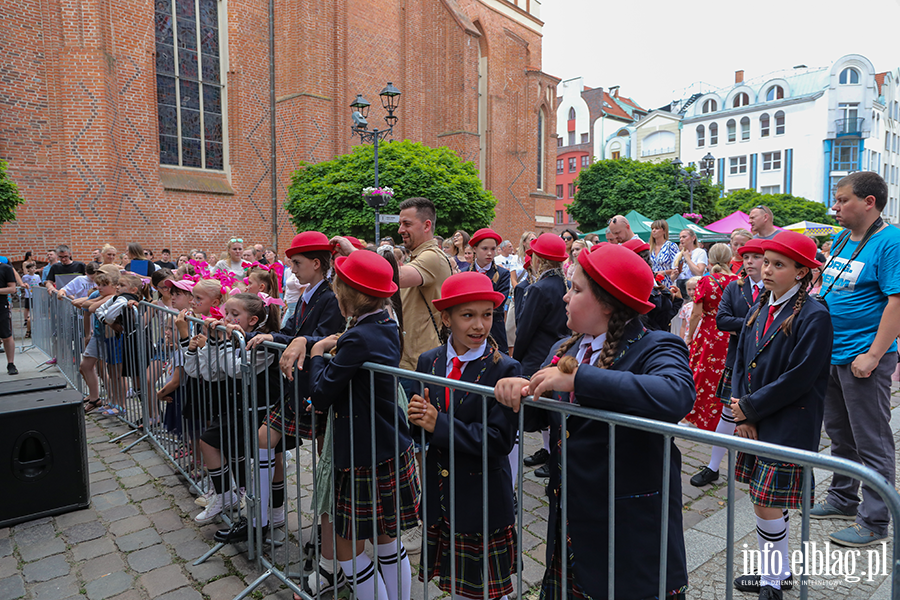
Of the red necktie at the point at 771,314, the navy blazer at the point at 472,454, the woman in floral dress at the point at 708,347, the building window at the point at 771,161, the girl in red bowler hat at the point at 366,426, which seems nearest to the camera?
the navy blazer at the point at 472,454

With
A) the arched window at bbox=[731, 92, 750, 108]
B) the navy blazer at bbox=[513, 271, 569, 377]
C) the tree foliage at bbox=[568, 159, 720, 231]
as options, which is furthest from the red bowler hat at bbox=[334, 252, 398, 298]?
the arched window at bbox=[731, 92, 750, 108]

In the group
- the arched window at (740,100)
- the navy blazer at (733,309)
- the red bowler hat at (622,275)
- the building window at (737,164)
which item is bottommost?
the navy blazer at (733,309)

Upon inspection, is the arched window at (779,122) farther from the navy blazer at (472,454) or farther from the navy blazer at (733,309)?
the navy blazer at (472,454)

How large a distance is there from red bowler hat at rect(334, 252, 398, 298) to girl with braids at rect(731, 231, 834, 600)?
2034mm

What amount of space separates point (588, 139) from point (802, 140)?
21327mm

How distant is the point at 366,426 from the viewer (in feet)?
8.70

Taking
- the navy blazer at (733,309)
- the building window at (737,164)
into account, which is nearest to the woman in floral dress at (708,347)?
the navy blazer at (733,309)

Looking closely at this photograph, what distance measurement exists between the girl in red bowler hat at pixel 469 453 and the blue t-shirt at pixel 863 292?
2719 millimetres

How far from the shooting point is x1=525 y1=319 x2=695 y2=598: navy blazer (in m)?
1.66

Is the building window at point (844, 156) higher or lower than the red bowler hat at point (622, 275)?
higher

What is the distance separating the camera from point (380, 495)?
2.70m

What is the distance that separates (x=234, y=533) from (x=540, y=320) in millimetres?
2626

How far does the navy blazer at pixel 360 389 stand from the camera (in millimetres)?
2539

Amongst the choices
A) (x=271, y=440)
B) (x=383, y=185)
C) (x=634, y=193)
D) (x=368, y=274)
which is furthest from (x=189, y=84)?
(x=634, y=193)
